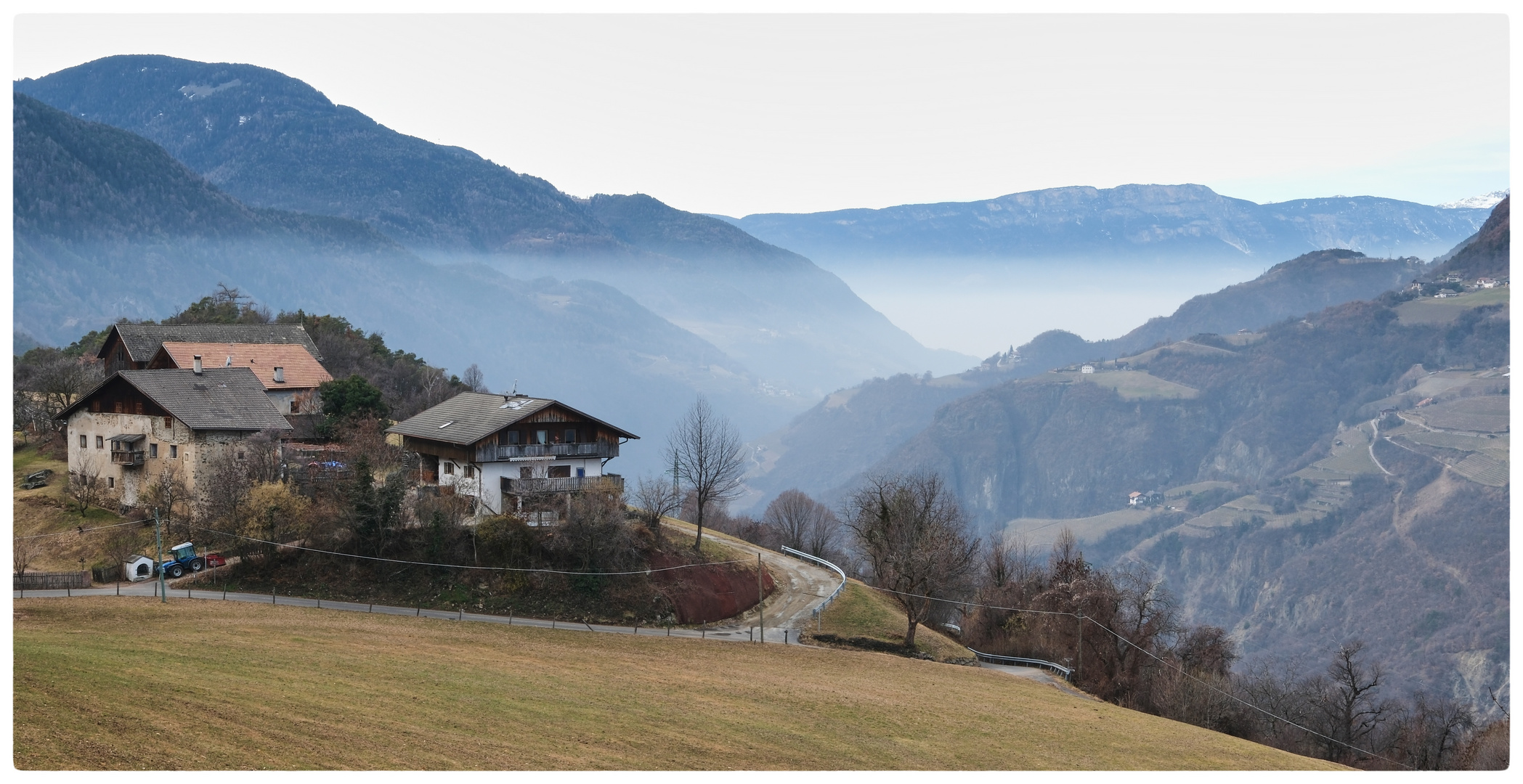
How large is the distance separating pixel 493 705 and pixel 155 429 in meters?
35.5

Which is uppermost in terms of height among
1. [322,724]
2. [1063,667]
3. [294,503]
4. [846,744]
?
[294,503]

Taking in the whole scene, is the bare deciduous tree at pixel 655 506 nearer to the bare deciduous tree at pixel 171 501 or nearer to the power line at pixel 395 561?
the power line at pixel 395 561

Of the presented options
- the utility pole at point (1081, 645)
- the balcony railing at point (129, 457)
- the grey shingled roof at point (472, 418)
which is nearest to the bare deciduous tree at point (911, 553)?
the utility pole at point (1081, 645)

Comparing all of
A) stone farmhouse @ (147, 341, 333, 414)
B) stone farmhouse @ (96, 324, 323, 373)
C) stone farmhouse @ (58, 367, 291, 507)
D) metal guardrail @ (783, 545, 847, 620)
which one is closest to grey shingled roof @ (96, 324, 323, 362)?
stone farmhouse @ (96, 324, 323, 373)

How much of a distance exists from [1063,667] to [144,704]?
4172 cm

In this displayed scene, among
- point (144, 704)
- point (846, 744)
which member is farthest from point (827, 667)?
point (144, 704)

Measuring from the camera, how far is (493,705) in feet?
99.4

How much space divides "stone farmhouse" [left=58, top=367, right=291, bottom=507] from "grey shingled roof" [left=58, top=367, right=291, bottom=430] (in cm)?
4

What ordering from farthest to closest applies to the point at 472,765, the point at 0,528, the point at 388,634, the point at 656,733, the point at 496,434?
the point at 496,434 < the point at 388,634 < the point at 656,733 < the point at 472,765 < the point at 0,528

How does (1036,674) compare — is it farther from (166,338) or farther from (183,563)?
(166,338)

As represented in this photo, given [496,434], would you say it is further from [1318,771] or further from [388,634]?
[1318,771]

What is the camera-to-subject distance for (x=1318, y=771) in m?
31.0

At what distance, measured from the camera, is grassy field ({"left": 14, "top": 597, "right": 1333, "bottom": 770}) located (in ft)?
77.3

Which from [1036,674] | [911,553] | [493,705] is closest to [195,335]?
[911,553]
